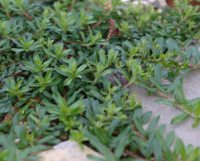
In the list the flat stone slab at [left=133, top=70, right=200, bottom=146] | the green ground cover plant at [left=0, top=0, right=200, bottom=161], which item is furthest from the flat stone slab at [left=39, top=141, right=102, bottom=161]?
the flat stone slab at [left=133, top=70, right=200, bottom=146]

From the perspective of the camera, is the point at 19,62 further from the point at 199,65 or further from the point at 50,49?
the point at 199,65

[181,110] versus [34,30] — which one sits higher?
[34,30]

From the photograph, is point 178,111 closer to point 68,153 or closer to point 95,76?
point 95,76

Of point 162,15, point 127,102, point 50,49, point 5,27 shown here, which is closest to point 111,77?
point 127,102

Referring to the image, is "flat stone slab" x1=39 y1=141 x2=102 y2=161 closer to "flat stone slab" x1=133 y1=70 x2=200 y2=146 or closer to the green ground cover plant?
the green ground cover plant

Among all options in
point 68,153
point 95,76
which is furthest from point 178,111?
point 68,153

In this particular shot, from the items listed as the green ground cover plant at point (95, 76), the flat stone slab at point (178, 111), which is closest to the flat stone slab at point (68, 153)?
the green ground cover plant at point (95, 76)
